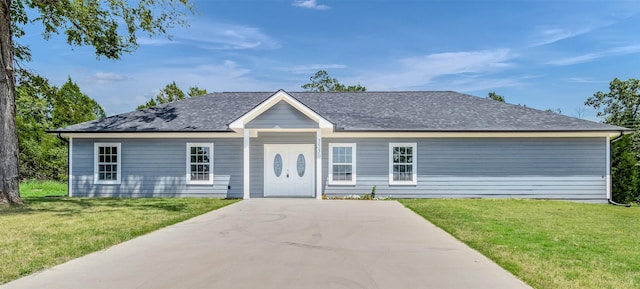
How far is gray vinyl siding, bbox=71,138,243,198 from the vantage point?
1695 cm

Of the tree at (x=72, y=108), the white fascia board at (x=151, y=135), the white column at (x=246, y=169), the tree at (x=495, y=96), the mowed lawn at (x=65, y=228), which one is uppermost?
the tree at (x=495, y=96)

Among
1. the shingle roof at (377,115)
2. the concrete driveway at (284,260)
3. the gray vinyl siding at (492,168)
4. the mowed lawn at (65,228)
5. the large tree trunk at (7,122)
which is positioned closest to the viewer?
the concrete driveway at (284,260)

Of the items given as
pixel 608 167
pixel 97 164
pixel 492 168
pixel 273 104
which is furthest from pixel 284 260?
pixel 608 167

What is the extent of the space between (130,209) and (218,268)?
811 cm

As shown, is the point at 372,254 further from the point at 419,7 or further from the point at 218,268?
the point at 419,7

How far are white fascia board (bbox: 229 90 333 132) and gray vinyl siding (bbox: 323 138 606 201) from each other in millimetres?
1833

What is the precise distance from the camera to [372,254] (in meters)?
6.43

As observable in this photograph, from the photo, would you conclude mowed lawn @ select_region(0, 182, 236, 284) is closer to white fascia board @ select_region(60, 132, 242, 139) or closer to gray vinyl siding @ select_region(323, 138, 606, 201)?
white fascia board @ select_region(60, 132, 242, 139)

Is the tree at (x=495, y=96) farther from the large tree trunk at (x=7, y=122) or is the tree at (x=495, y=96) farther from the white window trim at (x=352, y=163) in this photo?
the large tree trunk at (x=7, y=122)

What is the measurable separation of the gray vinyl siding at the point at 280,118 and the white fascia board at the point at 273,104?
133 millimetres

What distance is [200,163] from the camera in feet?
55.7

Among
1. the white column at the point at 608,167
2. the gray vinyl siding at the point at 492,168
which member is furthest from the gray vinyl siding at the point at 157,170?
the white column at the point at 608,167

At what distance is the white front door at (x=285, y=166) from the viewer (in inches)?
671

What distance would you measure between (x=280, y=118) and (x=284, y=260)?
9.83 metres
